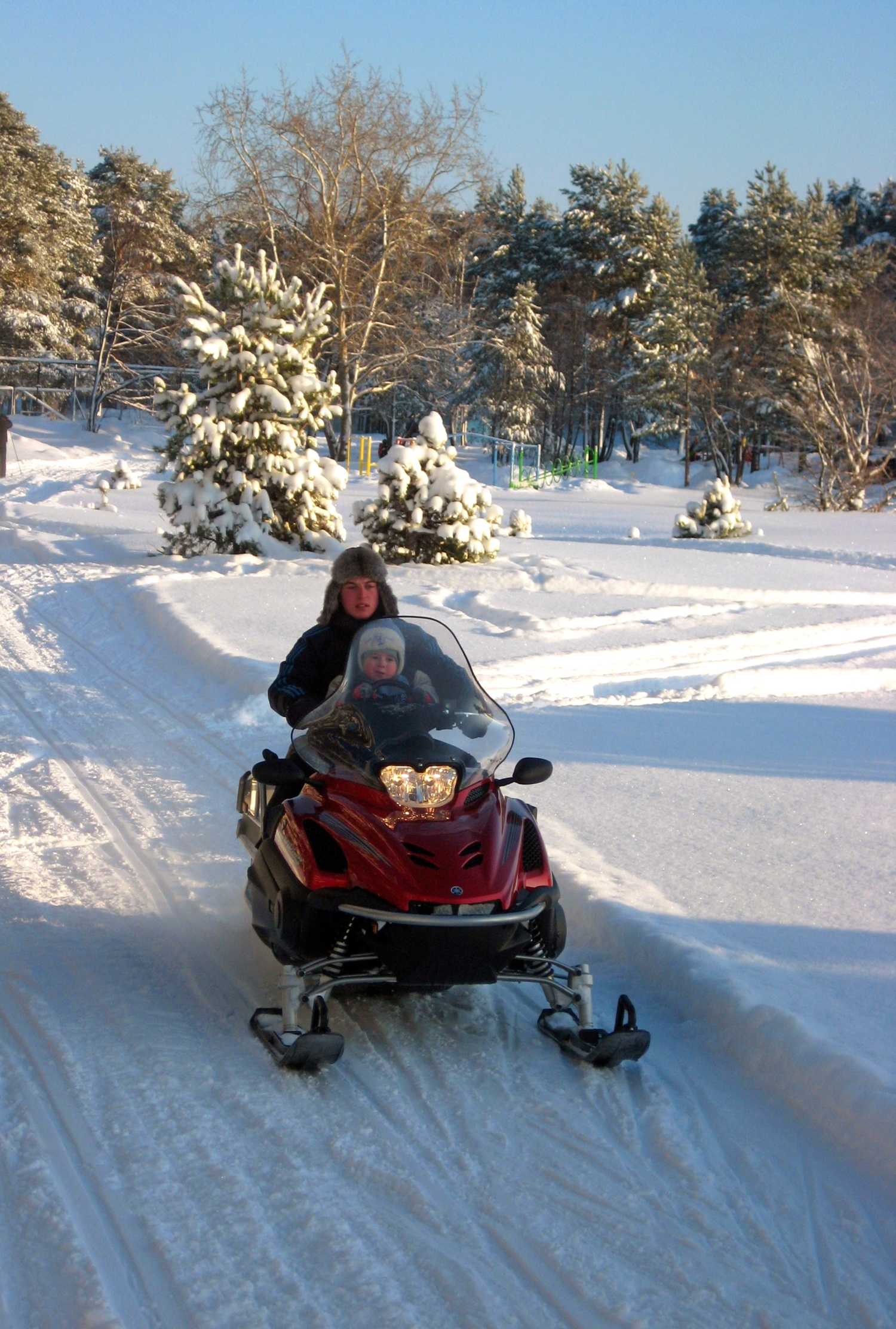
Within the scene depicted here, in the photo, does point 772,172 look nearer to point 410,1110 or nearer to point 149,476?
point 149,476

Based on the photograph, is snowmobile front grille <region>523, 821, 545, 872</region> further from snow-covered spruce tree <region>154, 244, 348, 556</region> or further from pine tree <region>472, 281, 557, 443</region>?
pine tree <region>472, 281, 557, 443</region>

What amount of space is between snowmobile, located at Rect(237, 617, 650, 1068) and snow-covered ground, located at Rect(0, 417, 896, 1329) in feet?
0.59

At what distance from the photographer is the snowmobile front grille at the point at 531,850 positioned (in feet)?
13.1

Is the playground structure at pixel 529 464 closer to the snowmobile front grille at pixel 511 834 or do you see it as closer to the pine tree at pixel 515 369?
the pine tree at pixel 515 369

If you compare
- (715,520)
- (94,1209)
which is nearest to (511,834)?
(94,1209)

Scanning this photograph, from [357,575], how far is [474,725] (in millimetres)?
1207

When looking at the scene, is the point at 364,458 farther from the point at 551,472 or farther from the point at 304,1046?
the point at 304,1046

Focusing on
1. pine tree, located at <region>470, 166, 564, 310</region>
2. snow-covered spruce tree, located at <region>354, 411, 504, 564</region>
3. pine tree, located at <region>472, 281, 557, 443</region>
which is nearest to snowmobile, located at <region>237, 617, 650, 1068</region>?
snow-covered spruce tree, located at <region>354, 411, 504, 564</region>

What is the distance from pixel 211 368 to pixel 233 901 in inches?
504

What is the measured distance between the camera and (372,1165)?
309 centimetres

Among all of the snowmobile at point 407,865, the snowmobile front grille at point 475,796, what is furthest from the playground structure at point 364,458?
the snowmobile front grille at point 475,796

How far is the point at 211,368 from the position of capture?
54.1 feet

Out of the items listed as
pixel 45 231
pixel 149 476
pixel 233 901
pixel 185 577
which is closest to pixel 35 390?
pixel 45 231

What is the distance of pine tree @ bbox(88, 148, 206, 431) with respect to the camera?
48.7m
